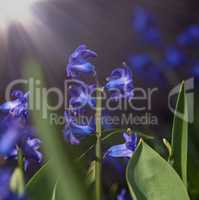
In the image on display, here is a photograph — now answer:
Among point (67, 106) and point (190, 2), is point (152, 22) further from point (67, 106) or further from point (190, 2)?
point (67, 106)

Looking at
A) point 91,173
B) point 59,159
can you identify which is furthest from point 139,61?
point 59,159

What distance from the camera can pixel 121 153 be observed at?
117 centimetres

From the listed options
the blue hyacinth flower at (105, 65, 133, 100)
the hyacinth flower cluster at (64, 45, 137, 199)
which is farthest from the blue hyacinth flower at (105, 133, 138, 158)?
the blue hyacinth flower at (105, 65, 133, 100)

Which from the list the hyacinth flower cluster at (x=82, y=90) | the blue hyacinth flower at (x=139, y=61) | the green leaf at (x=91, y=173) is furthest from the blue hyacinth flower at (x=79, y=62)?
the green leaf at (x=91, y=173)

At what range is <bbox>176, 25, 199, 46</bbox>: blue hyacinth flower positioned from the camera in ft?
3.93

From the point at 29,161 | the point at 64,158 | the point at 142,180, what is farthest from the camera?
the point at 29,161

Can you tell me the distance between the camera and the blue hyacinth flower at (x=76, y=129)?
3.68ft

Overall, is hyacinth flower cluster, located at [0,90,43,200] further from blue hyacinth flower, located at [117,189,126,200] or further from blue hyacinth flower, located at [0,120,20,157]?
blue hyacinth flower, located at [117,189,126,200]

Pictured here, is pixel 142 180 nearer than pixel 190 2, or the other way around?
pixel 142 180

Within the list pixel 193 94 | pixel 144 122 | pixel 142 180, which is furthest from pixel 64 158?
pixel 193 94

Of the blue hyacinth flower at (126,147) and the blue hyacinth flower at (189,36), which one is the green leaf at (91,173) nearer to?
the blue hyacinth flower at (126,147)

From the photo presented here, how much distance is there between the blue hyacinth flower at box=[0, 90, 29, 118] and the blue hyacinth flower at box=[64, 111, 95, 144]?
10 cm

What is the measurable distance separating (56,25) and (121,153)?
1.15 ft

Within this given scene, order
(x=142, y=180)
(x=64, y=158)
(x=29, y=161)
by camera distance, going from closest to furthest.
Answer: (x=64, y=158) < (x=142, y=180) < (x=29, y=161)
